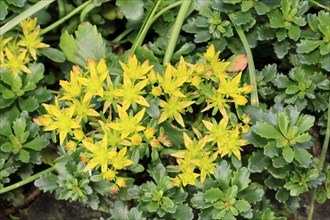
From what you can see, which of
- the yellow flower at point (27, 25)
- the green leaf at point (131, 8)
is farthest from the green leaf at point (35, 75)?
the green leaf at point (131, 8)

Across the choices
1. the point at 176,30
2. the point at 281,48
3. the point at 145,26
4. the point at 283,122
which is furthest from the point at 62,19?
the point at 283,122

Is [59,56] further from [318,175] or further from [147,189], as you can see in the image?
[318,175]

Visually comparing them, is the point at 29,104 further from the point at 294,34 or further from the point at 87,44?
the point at 294,34

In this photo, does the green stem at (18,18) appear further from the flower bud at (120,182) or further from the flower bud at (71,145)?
the flower bud at (120,182)

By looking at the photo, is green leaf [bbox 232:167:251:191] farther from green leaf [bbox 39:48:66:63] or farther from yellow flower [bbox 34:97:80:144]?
green leaf [bbox 39:48:66:63]

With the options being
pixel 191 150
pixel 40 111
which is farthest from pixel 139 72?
pixel 40 111

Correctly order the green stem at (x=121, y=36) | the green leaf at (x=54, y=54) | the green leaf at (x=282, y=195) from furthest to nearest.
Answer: the green stem at (x=121, y=36), the green leaf at (x=54, y=54), the green leaf at (x=282, y=195)

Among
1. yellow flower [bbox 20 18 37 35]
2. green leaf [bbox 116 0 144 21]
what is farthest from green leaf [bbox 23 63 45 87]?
green leaf [bbox 116 0 144 21]
